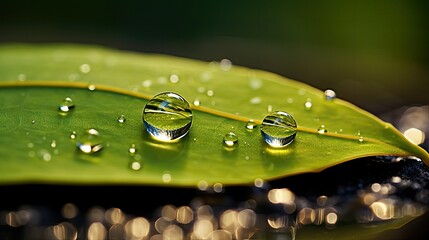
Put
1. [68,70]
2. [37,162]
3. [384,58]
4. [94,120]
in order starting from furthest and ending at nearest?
[384,58] → [68,70] → [94,120] → [37,162]

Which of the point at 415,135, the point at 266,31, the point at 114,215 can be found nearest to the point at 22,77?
the point at 114,215

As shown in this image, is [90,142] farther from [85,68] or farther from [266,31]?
[266,31]

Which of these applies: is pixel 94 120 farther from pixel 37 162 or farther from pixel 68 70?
pixel 68 70

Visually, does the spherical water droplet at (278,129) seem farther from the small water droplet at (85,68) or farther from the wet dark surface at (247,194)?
the small water droplet at (85,68)

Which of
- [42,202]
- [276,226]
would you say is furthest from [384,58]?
[42,202]

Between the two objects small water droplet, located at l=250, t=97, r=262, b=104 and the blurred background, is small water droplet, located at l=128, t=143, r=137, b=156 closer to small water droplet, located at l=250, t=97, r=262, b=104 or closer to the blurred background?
small water droplet, located at l=250, t=97, r=262, b=104
